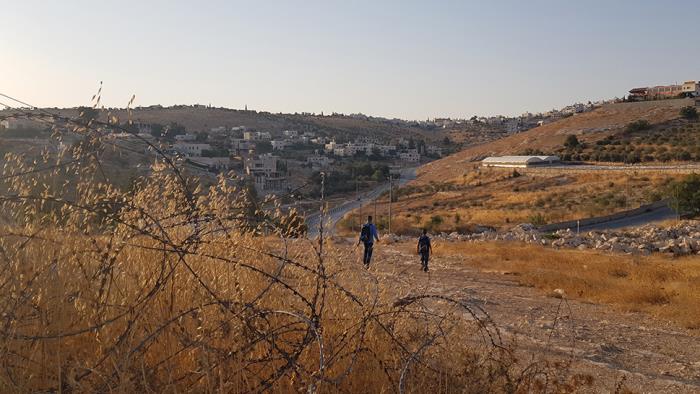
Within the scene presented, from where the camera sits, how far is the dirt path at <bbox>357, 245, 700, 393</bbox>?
219 inches

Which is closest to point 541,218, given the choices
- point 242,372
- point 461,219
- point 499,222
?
point 499,222

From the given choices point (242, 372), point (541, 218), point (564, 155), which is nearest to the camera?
point (242, 372)

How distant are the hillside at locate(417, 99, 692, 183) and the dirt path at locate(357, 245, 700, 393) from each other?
56230 mm

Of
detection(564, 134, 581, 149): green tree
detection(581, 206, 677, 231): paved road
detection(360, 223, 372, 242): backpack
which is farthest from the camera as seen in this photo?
detection(564, 134, 581, 149): green tree

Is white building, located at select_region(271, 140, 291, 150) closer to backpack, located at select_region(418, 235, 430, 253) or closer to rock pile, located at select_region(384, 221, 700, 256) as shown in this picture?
rock pile, located at select_region(384, 221, 700, 256)

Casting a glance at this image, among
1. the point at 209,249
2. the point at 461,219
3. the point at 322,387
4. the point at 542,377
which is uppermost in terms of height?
the point at 209,249

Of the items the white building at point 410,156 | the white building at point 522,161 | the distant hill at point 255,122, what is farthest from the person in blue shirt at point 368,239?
the white building at point 410,156

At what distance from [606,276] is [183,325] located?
11338 millimetres

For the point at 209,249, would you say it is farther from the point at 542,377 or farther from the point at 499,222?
the point at 499,222

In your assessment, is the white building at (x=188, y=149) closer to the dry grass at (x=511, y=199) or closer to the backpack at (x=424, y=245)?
the backpack at (x=424, y=245)

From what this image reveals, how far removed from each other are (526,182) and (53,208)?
166 feet

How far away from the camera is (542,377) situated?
4648 mm

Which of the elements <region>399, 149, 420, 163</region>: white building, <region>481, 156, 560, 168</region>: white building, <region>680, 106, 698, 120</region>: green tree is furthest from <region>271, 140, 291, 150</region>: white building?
<region>680, 106, 698, 120</region>: green tree

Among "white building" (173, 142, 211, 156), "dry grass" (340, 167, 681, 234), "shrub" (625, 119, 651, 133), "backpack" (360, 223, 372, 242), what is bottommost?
"dry grass" (340, 167, 681, 234)
